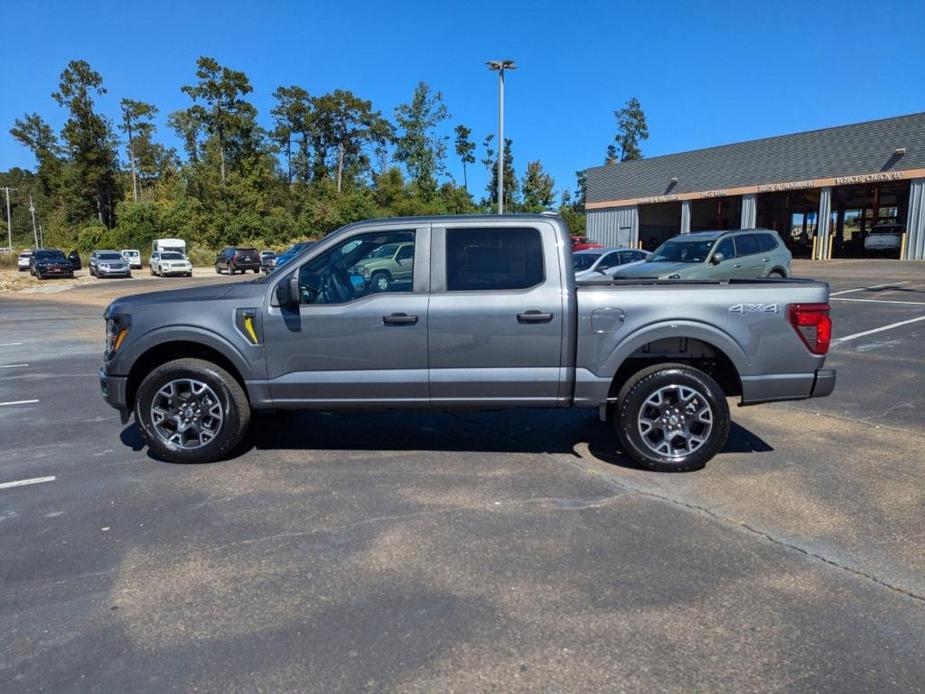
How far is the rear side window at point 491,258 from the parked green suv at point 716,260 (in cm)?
995

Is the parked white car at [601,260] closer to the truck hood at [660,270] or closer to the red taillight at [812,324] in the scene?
the truck hood at [660,270]

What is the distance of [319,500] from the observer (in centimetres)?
448

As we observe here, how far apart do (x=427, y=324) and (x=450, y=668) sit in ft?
8.64

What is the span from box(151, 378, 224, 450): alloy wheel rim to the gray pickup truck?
1 centimetres

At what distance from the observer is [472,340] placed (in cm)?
488

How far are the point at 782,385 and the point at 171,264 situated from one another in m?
40.6

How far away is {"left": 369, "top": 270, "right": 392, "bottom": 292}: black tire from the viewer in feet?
16.5

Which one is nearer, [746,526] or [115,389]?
[746,526]

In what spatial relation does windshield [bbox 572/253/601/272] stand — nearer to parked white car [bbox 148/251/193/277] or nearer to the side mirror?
the side mirror

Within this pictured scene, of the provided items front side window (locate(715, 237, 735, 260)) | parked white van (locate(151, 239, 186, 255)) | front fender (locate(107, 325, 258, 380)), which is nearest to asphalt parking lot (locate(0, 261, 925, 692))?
front fender (locate(107, 325, 258, 380))

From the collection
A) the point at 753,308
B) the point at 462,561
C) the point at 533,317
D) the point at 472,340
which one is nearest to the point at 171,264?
the point at 472,340

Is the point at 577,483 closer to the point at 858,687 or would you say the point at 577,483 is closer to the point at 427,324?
the point at 427,324

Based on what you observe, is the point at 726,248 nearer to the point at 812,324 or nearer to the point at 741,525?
the point at 812,324

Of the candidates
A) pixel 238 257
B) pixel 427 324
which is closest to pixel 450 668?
pixel 427 324
